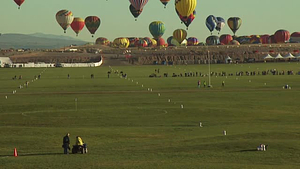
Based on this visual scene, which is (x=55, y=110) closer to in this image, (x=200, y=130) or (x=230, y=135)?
(x=200, y=130)

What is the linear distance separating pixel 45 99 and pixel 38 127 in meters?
33.5

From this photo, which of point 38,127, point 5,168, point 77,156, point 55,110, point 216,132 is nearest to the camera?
point 5,168

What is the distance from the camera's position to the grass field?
156 ft

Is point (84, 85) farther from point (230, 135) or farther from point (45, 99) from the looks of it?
point (230, 135)

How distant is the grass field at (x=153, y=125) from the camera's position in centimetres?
4750

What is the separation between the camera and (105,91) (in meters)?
118

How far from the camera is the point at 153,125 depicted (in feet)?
233

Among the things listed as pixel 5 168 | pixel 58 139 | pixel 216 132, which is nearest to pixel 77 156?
pixel 5 168

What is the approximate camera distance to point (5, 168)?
144ft

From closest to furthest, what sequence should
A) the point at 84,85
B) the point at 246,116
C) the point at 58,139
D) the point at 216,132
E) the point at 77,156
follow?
the point at 77,156, the point at 58,139, the point at 216,132, the point at 246,116, the point at 84,85

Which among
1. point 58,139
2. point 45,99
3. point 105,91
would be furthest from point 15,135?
point 105,91

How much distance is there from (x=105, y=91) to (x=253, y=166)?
245 ft

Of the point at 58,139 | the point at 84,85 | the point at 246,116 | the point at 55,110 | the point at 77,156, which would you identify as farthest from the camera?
the point at 84,85

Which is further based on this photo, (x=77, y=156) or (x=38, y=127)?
(x=38, y=127)
